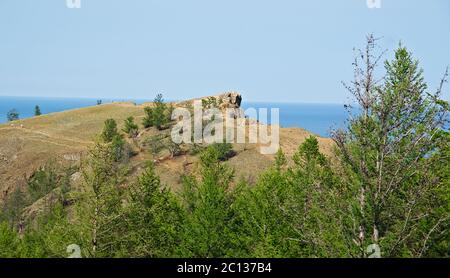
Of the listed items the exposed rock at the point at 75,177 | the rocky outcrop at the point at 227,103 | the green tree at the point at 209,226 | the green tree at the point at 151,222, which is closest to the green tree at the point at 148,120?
the rocky outcrop at the point at 227,103

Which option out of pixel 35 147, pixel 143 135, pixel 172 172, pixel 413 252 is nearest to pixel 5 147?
pixel 35 147

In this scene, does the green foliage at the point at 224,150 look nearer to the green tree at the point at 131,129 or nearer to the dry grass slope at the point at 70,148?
the dry grass slope at the point at 70,148

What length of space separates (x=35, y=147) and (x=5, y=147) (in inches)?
250

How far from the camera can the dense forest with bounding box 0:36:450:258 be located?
15.0m

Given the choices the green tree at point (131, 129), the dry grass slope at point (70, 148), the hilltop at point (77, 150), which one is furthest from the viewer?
the green tree at point (131, 129)

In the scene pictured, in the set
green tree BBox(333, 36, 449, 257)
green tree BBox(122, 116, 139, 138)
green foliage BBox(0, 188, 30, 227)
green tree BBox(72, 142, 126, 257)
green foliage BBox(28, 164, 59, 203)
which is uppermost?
green tree BBox(333, 36, 449, 257)

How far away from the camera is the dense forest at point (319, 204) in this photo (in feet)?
49.1

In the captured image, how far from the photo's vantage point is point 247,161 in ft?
294

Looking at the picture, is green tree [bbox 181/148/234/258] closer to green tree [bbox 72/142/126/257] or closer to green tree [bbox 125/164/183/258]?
green tree [bbox 125/164/183/258]

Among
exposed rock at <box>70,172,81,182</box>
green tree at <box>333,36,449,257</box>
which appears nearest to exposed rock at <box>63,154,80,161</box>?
exposed rock at <box>70,172,81,182</box>

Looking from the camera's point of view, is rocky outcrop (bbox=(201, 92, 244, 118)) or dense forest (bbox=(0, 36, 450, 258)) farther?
rocky outcrop (bbox=(201, 92, 244, 118))

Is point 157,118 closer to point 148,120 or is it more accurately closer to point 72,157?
point 148,120
